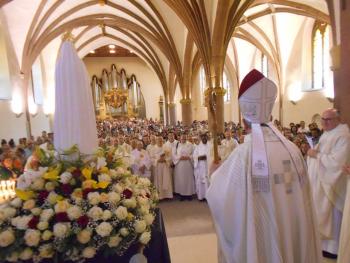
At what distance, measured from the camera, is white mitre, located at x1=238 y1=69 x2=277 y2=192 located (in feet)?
6.93

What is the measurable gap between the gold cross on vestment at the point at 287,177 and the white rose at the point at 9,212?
73.3 inches

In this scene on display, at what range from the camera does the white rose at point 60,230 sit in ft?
5.50

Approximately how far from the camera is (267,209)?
2.15 meters

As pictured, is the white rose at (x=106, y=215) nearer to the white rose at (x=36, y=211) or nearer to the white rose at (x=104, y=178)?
the white rose at (x=104, y=178)

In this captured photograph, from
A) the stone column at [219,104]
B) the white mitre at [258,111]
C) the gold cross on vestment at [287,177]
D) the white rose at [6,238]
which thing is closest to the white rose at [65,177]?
the white rose at [6,238]

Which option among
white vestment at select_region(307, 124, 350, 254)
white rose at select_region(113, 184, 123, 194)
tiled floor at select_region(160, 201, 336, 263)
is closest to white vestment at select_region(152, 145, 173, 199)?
tiled floor at select_region(160, 201, 336, 263)

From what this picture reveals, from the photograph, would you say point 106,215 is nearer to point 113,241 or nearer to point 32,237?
point 113,241

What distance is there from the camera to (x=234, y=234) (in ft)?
7.30

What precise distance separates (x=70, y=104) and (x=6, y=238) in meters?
1.00

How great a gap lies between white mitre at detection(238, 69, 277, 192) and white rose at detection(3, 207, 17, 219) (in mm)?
1678

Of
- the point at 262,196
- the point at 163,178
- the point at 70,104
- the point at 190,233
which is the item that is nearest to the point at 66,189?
the point at 70,104

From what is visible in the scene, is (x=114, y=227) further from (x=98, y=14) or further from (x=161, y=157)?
(x=98, y=14)

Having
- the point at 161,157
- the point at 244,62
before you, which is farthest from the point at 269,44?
the point at 161,157

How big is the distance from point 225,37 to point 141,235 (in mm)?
9751
